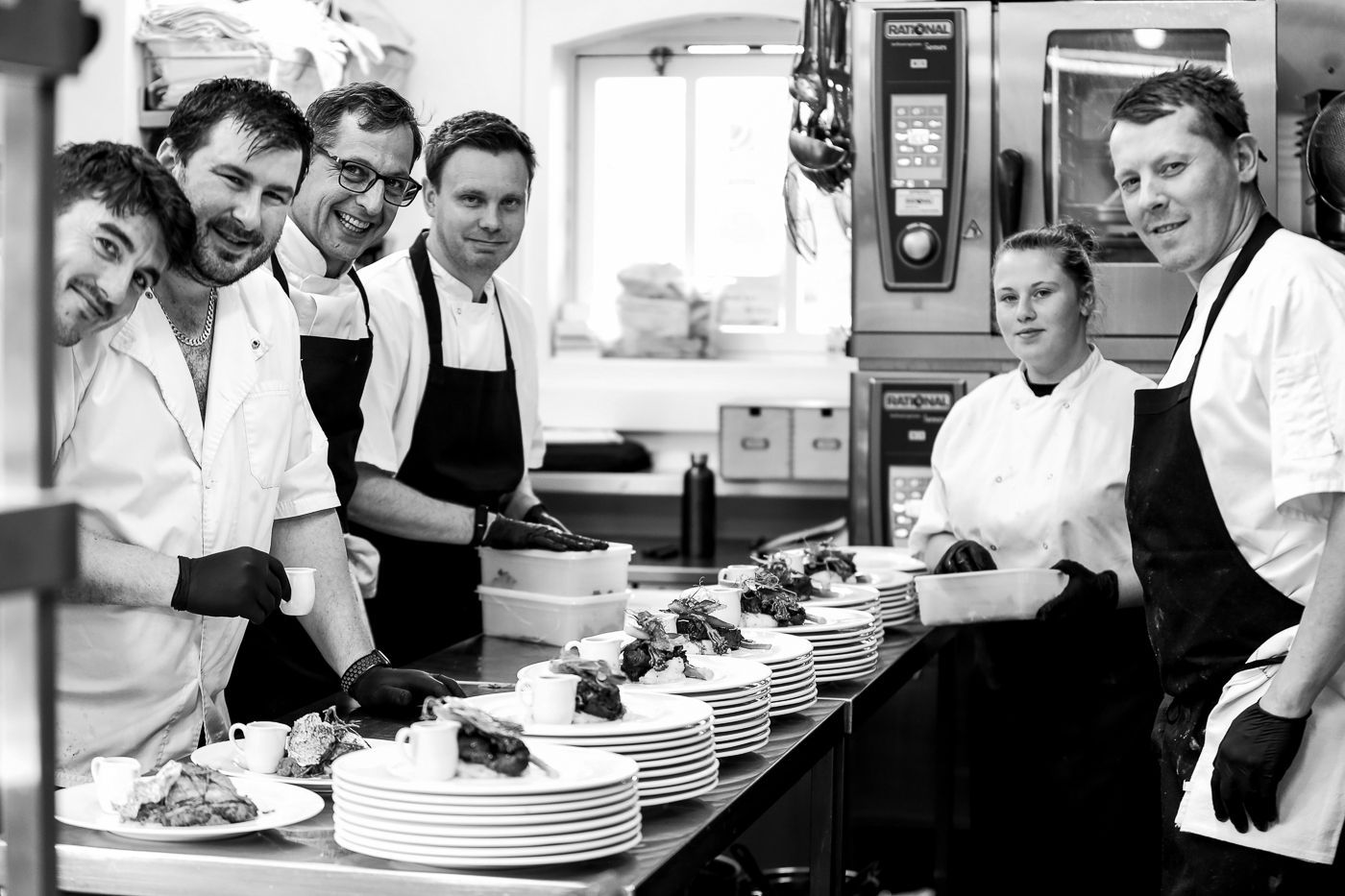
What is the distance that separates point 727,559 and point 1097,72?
1.75 m

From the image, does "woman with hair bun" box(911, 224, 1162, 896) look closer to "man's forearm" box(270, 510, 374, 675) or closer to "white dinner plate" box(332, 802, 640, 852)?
"man's forearm" box(270, 510, 374, 675)

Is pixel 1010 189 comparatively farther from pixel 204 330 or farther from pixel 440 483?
pixel 204 330

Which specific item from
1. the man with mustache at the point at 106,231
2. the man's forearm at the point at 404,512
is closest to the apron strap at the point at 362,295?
the man's forearm at the point at 404,512

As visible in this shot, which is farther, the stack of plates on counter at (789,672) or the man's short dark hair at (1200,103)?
the man's short dark hair at (1200,103)

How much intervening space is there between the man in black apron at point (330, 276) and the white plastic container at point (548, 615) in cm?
25

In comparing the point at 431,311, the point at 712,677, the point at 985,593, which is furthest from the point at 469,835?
the point at 431,311

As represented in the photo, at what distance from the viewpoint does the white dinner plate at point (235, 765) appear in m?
1.50

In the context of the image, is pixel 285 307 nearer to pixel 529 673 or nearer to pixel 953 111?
pixel 529 673

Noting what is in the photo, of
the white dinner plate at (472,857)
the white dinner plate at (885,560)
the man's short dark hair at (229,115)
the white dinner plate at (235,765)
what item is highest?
the man's short dark hair at (229,115)

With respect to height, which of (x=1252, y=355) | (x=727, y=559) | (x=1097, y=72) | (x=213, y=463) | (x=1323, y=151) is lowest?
(x=727, y=559)

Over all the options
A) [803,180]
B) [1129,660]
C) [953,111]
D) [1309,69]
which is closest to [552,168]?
[803,180]

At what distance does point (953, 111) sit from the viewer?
348 centimetres

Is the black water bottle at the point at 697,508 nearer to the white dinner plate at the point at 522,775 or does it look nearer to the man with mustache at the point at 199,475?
the man with mustache at the point at 199,475

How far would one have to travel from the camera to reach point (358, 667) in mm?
1942
